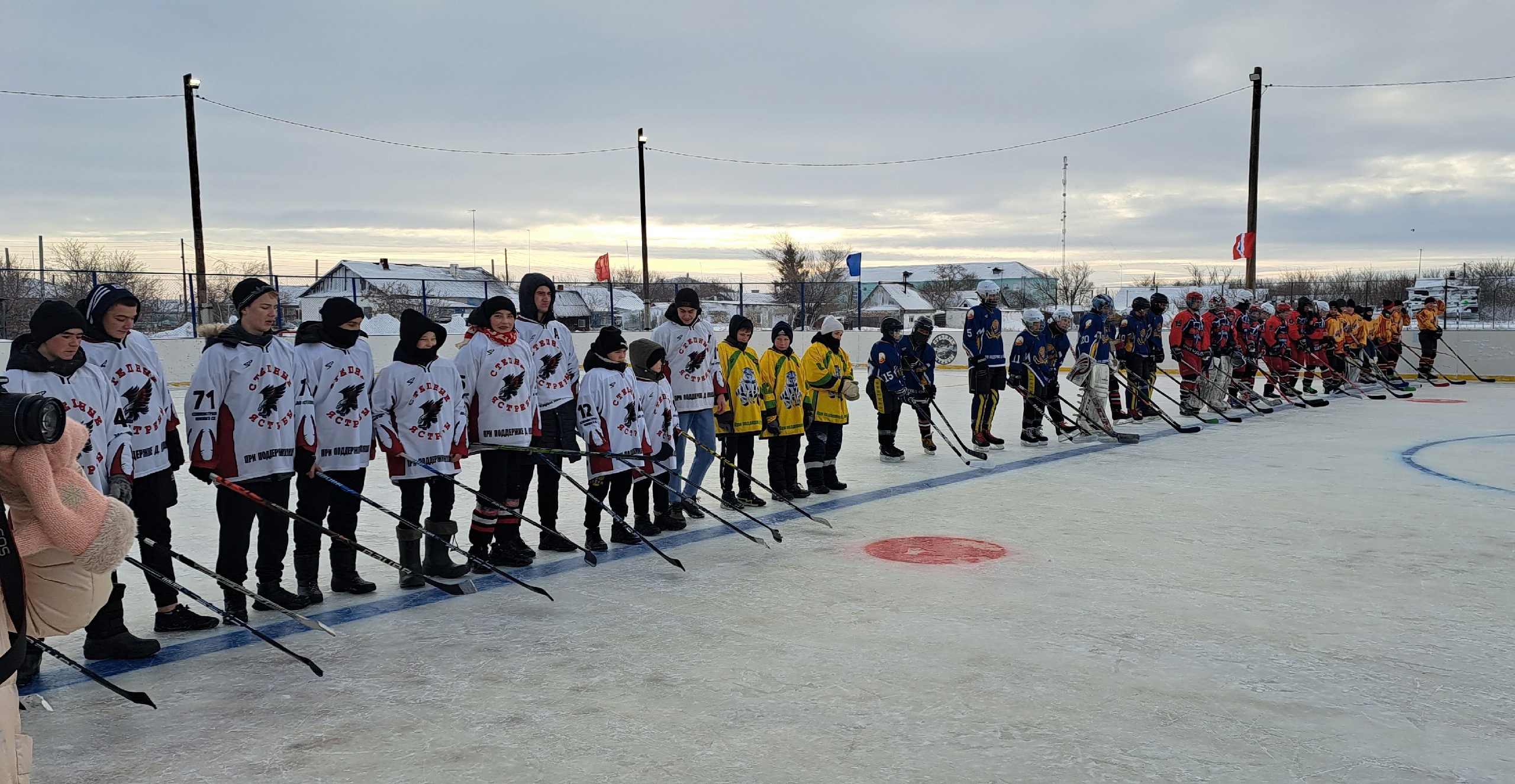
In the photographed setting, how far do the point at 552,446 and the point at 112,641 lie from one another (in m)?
2.53

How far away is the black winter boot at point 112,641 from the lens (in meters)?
3.93

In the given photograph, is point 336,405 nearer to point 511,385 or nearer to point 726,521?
point 511,385

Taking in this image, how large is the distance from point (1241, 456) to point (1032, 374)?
2101mm

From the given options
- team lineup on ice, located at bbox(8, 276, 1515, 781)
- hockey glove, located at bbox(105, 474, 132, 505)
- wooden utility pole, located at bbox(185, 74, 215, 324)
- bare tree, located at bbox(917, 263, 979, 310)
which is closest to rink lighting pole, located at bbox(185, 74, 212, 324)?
wooden utility pole, located at bbox(185, 74, 215, 324)

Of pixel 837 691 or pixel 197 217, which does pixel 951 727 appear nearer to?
pixel 837 691

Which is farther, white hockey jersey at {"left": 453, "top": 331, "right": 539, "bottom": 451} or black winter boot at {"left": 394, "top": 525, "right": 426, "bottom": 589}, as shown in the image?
white hockey jersey at {"left": 453, "top": 331, "right": 539, "bottom": 451}

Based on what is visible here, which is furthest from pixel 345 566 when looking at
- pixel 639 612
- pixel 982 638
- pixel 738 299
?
pixel 738 299

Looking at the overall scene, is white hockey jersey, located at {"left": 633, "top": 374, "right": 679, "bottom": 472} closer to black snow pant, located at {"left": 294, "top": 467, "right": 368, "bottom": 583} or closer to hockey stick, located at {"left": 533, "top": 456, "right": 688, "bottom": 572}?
hockey stick, located at {"left": 533, "top": 456, "right": 688, "bottom": 572}

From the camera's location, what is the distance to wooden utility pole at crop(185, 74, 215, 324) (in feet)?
61.0

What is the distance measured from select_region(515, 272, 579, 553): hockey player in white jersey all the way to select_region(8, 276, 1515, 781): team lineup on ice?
0.07 ft

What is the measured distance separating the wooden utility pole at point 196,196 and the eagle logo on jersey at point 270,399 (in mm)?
15943

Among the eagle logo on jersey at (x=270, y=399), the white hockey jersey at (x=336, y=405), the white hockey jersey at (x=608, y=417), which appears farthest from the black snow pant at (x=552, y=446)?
the eagle logo on jersey at (x=270, y=399)

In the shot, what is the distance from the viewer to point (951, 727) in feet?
10.6

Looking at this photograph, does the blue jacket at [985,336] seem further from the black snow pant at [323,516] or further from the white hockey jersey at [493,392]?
the black snow pant at [323,516]
